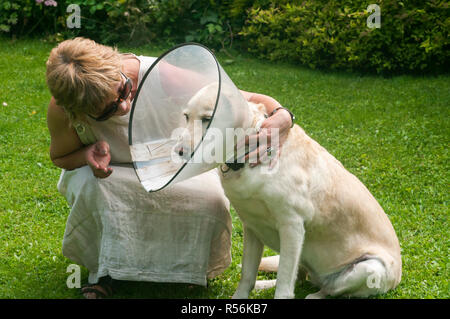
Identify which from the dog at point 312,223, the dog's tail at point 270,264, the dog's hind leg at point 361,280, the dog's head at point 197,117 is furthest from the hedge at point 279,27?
the dog's head at point 197,117

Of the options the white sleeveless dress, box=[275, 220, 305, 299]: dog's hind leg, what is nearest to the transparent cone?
the white sleeveless dress

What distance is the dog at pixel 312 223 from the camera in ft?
9.75

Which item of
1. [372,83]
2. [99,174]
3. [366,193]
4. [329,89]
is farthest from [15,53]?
[366,193]

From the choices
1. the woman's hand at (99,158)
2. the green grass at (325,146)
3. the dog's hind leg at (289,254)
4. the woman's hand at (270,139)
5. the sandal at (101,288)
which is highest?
the woman's hand at (270,139)

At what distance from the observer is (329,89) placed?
7609 millimetres

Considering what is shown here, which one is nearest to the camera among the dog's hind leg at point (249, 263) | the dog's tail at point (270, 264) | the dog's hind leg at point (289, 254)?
the dog's hind leg at point (289, 254)

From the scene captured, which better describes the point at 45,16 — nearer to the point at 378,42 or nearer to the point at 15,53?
the point at 15,53

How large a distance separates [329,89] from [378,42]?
0.90 meters

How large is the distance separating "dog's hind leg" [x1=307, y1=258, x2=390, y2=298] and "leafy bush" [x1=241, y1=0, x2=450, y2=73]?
4.84 meters

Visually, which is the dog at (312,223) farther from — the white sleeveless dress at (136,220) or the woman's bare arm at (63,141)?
the woman's bare arm at (63,141)

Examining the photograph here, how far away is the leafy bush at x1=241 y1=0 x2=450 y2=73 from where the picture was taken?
24.2 feet

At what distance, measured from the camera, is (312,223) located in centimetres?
316

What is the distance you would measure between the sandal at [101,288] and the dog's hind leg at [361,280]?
1.31 metres

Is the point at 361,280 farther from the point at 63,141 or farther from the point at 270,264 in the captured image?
the point at 63,141
